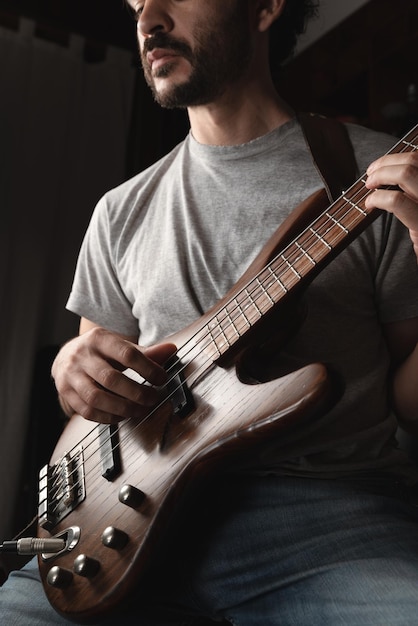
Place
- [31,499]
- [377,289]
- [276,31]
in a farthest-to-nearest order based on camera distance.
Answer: [31,499] < [276,31] < [377,289]

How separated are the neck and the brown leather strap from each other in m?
0.06

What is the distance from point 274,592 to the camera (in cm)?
76

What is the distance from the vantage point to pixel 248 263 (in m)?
1.02

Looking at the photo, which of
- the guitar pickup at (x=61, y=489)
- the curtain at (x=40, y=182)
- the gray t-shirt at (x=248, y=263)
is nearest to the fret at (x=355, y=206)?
the gray t-shirt at (x=248, y=263)

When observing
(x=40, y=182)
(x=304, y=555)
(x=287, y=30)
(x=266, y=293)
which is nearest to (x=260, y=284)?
(x=266, y=293)

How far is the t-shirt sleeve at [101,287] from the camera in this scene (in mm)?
1213

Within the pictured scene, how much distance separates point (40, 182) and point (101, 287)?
159 cm

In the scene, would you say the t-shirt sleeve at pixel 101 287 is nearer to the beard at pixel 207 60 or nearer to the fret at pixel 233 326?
the beard at pixel 207 60

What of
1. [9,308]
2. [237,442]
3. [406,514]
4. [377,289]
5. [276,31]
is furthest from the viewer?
[9,308]

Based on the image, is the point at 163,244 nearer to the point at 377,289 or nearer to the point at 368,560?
the point at 377,289

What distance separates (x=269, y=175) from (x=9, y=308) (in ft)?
5.84

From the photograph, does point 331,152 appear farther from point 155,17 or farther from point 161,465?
point 161,465

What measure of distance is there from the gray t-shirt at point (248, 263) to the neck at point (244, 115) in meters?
0.03

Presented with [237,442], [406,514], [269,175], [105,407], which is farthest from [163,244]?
[406,514]
